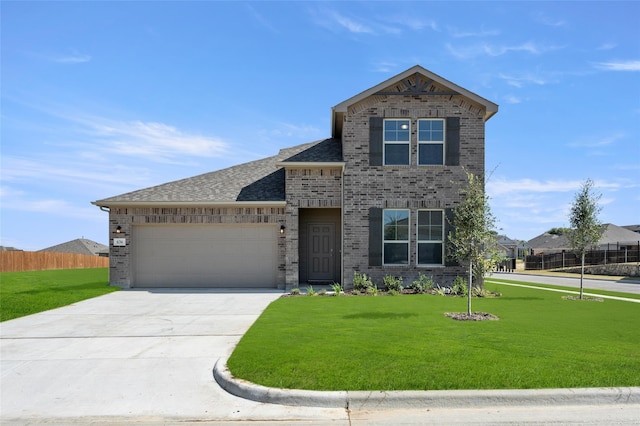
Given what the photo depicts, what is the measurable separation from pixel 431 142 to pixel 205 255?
Result: 9.29 metres

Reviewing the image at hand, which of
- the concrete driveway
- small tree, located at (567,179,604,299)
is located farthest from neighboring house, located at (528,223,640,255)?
the concrete driveway

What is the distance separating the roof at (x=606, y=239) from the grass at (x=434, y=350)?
2763 cm

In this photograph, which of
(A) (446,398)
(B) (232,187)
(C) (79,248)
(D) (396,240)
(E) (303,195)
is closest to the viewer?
(A) (446,398)

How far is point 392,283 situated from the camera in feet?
51.2

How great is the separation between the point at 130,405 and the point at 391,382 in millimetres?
3120

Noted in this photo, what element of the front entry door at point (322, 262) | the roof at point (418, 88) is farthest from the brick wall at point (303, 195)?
the roof at point (418, 88)

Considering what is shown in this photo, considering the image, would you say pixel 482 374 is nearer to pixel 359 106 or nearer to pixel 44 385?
pixel 44 385

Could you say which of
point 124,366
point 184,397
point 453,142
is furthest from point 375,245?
point 184,397

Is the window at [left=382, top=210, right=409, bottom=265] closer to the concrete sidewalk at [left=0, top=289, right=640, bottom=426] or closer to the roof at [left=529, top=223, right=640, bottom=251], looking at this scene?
the concrete sidewalk at [left=0, top=289, right=640, bottom=426]

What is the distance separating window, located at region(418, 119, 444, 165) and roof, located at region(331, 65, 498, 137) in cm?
111

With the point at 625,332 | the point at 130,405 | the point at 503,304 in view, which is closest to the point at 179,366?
the point at 130,405

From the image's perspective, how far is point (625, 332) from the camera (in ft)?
28.6

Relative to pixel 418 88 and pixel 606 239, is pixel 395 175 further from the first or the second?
pixel 606 239

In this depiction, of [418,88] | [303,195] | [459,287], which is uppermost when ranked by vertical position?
[418,88]
